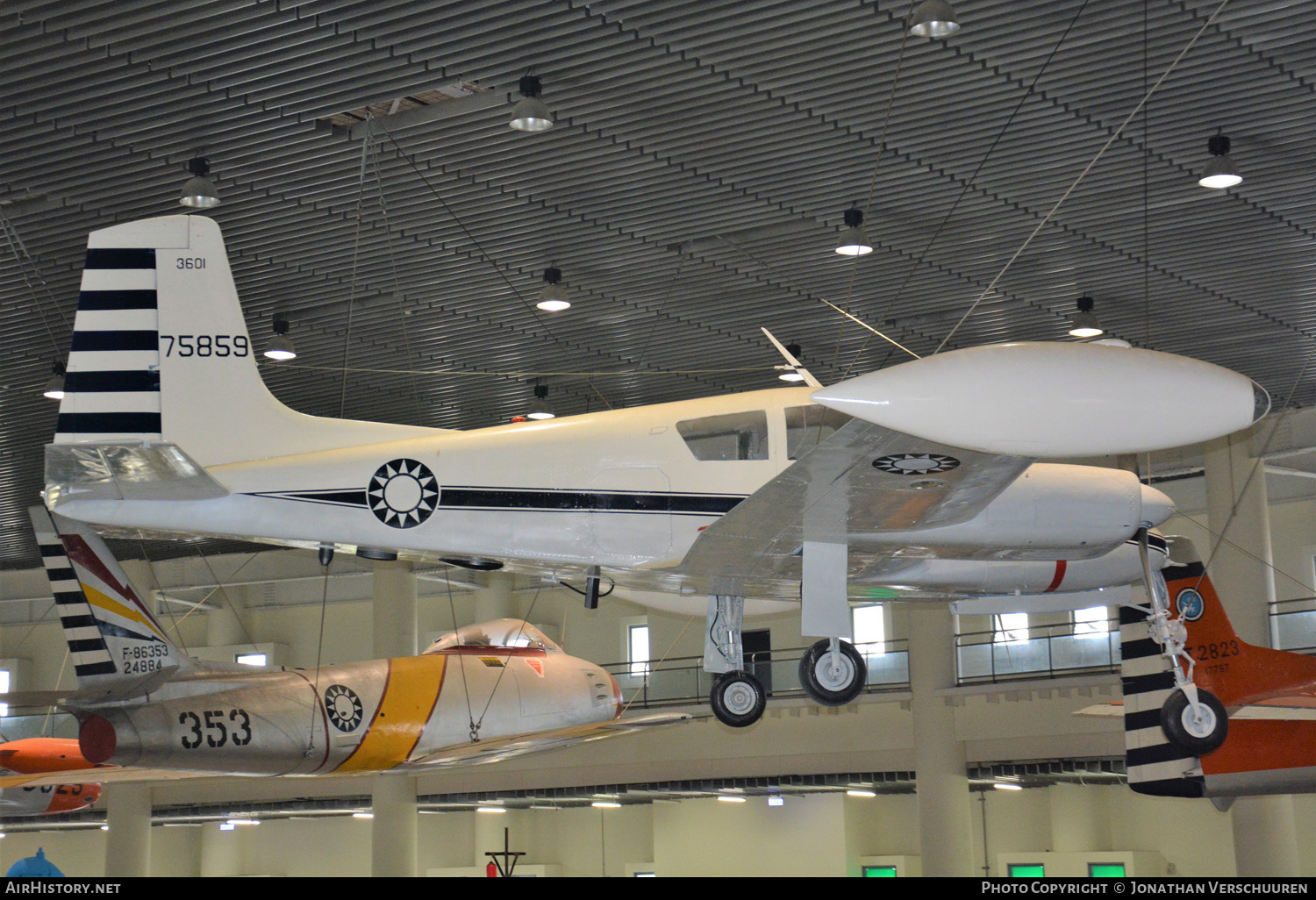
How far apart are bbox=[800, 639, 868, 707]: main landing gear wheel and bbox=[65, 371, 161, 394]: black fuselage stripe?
4.84 m

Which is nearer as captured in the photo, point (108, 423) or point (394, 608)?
point (108, 423)

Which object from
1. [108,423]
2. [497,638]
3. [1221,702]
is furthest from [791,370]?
[108,423]

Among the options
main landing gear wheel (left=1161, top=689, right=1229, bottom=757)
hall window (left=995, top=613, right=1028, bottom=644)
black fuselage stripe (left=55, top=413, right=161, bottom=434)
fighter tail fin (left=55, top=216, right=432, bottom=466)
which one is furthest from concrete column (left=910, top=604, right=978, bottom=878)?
black fuselage stripe (left=55, top=413, right=161, bottom=434)

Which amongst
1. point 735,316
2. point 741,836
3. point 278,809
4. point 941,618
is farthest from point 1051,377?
point 278,809

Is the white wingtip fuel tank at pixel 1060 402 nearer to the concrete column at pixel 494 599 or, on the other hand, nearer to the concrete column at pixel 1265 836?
the concrete column at pixel 1265 836

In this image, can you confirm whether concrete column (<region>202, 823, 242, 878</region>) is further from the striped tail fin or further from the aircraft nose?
the aircraft nose

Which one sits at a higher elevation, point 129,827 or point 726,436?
point 726,436

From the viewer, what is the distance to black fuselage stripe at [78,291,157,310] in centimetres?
845

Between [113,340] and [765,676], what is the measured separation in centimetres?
1529

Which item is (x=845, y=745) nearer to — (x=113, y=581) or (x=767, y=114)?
(x=113, y=581)

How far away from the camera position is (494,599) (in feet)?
90.7

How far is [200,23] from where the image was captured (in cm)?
846

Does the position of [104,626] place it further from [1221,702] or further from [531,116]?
[1221,702]

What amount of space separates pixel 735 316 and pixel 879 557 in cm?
580
